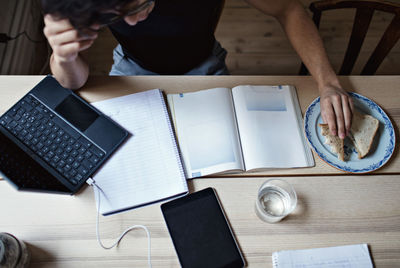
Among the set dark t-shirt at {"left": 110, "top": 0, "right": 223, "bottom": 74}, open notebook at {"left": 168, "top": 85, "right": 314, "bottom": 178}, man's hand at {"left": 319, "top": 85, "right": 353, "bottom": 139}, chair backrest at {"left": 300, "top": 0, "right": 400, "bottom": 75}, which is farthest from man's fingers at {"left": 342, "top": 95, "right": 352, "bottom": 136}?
dark t-shirt at {"left": 110, "top": 0, "right": 223, "bottom": 74}

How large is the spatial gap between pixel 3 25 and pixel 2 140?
1.02m

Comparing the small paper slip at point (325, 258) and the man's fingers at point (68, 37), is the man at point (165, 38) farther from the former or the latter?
the small paper slip at point (325, 258)

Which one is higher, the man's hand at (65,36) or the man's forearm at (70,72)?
the man's hand at (65,36)

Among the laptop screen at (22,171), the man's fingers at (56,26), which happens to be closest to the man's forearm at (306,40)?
the man's fingers at (56,26)

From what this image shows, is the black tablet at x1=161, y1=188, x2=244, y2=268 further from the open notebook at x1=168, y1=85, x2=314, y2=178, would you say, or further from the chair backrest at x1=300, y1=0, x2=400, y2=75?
the chair backrest at x1=300, y1=0, x2=400, y2=75

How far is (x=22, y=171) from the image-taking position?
2.14 ft

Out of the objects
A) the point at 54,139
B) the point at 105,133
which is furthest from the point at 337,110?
the point at 54,139

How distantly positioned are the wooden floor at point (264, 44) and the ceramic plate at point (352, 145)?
3.38ft

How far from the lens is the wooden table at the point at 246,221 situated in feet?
2.10

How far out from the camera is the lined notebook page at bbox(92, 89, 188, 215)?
682mm

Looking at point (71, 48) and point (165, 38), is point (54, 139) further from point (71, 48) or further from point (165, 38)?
point (165, 38)

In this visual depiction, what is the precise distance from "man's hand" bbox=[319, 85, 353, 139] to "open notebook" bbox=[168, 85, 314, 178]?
72 millimetres

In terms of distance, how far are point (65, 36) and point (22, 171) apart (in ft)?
1.08

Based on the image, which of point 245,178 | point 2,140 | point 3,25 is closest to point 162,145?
point 245,178
